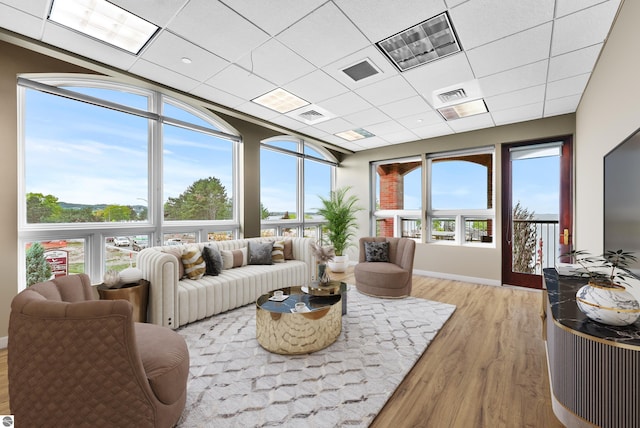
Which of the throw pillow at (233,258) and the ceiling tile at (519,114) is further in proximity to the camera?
the ceiling tile at (519,114)

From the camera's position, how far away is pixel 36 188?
114 inches

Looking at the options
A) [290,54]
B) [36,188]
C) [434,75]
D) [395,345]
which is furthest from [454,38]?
[36,188]

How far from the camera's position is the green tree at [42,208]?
2855mm

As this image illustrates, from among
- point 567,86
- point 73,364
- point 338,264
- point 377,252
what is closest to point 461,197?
point 377,252

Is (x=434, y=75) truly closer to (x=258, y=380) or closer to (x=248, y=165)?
(x=248, y=165)

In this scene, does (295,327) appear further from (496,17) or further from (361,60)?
(496,17)

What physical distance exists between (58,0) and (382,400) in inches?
149

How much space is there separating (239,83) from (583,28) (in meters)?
3.39

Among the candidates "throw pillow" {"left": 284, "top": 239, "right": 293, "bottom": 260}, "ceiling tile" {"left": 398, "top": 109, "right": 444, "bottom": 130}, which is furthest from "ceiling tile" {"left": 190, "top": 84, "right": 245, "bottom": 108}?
"ceiling tile" {"left": 398, "top": 109, "right": 444, "bottom": 130}

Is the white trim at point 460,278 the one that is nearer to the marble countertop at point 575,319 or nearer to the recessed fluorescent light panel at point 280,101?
the marble countertop at point 575,319

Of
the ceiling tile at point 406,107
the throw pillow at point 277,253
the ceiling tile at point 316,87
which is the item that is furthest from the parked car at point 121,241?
the ceiling tile at point 406,107

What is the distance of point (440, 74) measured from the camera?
3088 mm

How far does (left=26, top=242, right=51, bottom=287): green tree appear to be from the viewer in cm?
284

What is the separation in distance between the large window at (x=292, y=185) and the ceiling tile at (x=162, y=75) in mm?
1906
